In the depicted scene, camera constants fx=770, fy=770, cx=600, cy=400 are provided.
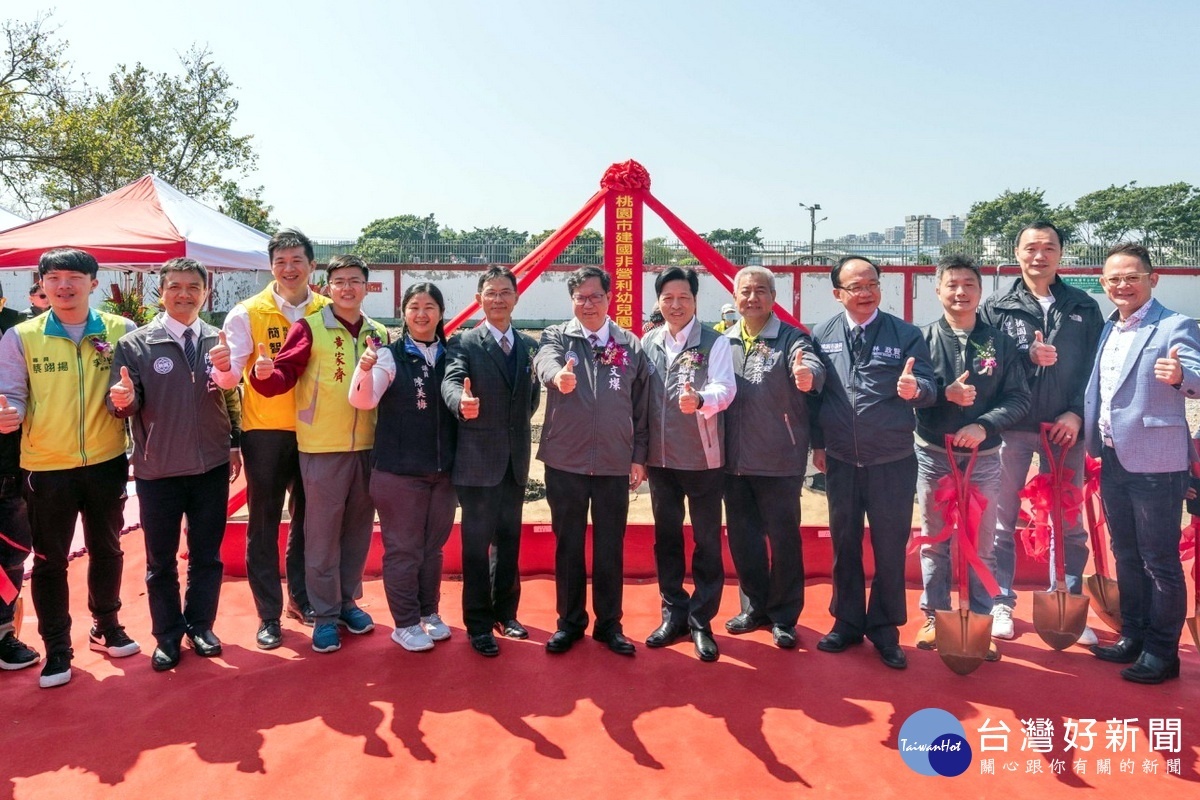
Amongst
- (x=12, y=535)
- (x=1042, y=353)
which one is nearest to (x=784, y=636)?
(x=1042, y=353)

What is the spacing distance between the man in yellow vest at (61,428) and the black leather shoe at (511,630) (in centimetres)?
151

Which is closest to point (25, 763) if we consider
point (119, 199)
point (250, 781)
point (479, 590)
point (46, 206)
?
point (250, 781)

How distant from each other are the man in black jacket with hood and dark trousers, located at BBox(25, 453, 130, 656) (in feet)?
11.1

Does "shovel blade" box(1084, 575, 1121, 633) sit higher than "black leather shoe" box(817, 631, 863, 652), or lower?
higher

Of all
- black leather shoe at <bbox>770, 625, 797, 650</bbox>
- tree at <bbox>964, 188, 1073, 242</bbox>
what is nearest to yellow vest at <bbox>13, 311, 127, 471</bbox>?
black leather shoe at <bbox>770, 625, 797, 650</bbox>

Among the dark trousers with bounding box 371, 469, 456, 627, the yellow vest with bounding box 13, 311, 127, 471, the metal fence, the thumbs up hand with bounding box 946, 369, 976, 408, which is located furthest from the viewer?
the metal fence

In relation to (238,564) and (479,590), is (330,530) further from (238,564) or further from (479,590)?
(238,564)

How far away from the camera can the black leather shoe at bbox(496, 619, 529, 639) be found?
3123 millimetres

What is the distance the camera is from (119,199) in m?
6.58

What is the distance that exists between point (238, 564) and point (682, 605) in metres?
2.20

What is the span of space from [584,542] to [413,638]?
2.49 feet

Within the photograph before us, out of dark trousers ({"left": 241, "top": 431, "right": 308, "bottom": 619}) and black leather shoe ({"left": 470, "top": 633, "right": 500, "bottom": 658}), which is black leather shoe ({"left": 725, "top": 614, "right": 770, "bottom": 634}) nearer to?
black leather shoe ({"left": 470, "top": 633, "right": 500, "bottom": 658})

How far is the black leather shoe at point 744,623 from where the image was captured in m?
3.16

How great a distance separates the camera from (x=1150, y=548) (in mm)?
2795
